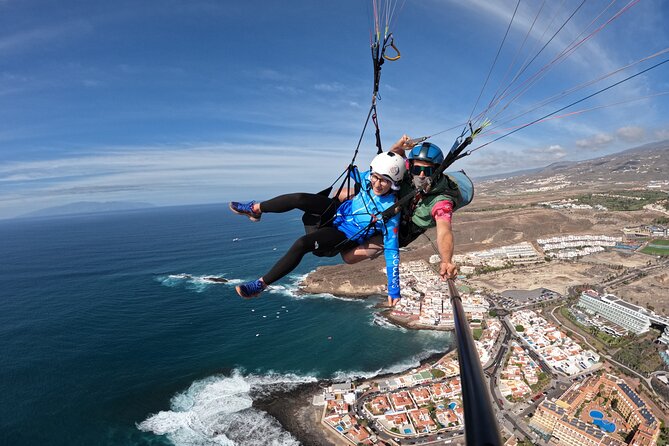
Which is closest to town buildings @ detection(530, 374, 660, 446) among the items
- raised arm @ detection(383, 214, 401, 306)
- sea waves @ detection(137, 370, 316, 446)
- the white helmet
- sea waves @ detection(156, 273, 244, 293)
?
sea waves @ detection(137, 370, 316, 446)

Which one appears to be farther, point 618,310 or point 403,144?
point 618,310

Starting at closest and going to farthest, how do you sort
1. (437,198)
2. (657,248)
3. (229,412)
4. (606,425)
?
(437,198), (606,425), (229,412), (657,248)

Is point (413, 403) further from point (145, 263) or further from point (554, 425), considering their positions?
point (145, 263)

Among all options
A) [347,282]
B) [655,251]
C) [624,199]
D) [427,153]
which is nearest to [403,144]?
[427,153]

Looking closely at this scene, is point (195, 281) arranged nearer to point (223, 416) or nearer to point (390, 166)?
point (223, 416)

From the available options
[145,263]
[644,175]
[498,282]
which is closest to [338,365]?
[498,282]

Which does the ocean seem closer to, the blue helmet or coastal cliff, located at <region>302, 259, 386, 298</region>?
coastal cliff, located at <region>302, 259, 386, 298</region>

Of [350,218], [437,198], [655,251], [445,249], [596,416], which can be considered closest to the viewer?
[445,249]

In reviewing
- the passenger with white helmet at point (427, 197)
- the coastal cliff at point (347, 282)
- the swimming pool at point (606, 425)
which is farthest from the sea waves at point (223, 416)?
the passenger with white helmet at point (427, 197)
